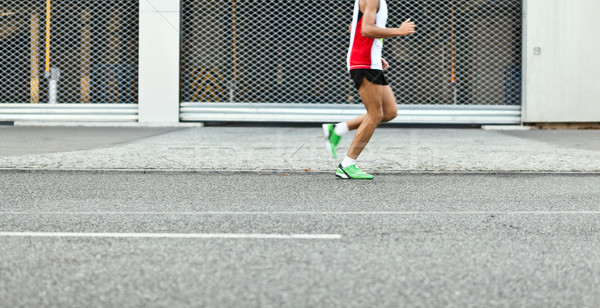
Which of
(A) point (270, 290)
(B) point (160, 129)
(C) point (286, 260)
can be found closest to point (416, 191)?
(C) point (286, 260)

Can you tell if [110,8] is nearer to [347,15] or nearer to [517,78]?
[347,15]

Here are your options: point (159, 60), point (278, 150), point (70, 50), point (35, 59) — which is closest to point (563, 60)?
point (278, 150)

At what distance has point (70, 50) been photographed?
555 inches

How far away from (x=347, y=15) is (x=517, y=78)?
3.32 metres

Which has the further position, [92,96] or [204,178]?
[92,96]

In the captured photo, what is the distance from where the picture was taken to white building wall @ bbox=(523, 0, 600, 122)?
13.1 m

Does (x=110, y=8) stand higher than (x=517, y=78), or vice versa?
(x=110, y=8)

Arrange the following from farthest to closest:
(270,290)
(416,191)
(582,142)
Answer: (582,142), (416,191), (270,290)

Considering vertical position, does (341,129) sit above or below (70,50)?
below

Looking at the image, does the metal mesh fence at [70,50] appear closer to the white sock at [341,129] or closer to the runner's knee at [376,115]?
the white sock at [341,129]

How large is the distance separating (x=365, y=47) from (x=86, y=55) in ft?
29.0

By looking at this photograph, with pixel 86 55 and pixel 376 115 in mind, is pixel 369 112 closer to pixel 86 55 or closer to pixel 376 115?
pixel 376 115

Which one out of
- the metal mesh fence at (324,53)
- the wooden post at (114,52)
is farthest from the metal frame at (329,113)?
the wooden post at (114,52)

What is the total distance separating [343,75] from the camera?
13.9 meters
